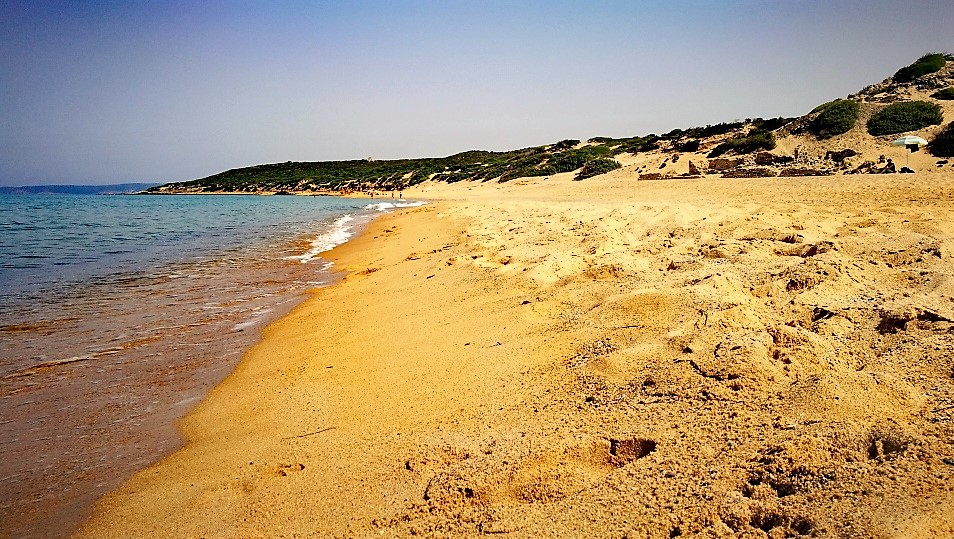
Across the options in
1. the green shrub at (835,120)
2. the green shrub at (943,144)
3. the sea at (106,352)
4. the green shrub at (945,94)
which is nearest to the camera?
the sea at (106,352)

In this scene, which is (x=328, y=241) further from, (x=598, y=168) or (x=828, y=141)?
(x=828, y=141)

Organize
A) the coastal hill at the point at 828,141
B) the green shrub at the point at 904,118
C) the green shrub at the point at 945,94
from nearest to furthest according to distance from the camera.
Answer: the coastal hill at the point at 828,141, the green shrub at the point at 904,118, the green shrub at the point at 945,94

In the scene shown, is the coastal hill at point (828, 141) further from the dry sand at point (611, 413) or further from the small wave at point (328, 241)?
the dry sand at point (611, 413)

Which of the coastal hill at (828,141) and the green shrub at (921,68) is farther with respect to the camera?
the green shrub at (921,68)

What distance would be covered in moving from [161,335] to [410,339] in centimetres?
287

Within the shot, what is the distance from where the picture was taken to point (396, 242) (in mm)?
11750

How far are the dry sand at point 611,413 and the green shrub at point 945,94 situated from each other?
73.1 ft

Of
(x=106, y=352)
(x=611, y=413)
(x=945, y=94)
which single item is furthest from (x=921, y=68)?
(x=106, y=352)

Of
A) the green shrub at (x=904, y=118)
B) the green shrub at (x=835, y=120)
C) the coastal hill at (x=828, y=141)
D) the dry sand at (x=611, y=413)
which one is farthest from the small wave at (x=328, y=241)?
the green shrub at (x=904, y=118)

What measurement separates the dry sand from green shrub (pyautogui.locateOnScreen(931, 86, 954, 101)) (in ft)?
73.1

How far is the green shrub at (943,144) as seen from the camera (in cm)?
1555

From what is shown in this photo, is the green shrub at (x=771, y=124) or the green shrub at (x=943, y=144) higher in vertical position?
the green shrub at (x=771, y=124)

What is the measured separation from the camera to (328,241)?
1393 cm

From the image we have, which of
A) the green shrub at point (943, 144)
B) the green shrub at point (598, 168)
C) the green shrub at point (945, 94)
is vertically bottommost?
the green shrub at point (943, 144)
